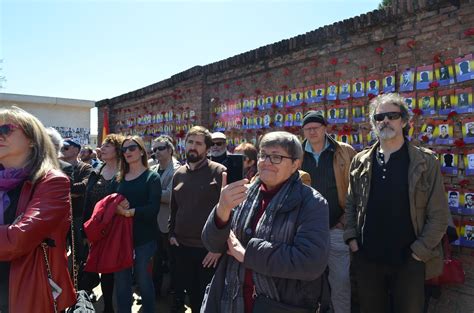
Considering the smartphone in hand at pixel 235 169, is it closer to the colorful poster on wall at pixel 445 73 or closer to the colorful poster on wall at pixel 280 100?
the colorful poster on wall at pixel 445 73

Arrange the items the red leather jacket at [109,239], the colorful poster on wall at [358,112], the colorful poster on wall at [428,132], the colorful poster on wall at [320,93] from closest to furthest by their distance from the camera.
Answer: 1. the red leather jacket at [109,239]
2. the colorful poster on wall at [428,132]
3. the colorful poster on wall at [358,112]
4. the colorful poster on wall at [320,93]

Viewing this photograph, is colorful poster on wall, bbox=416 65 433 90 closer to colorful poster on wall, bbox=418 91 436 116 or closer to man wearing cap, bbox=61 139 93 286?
colorful poster on wall, bbox=418 91 436 116

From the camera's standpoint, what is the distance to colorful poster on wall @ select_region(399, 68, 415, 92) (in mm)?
3928

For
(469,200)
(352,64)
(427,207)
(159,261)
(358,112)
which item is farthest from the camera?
(159,261)

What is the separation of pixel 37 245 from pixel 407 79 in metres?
3.85

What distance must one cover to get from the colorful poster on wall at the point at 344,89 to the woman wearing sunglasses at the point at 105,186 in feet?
9.27

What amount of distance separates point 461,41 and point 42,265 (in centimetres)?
403

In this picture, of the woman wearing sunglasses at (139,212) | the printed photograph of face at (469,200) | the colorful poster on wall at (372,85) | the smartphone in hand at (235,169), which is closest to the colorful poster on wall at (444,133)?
the printed photograph of face at (469,200)

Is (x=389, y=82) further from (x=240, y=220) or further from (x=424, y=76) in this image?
(x=240, y=220)

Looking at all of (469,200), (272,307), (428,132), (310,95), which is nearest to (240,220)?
(272,307)

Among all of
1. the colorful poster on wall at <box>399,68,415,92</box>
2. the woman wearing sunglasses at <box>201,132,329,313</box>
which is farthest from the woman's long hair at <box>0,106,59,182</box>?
the colorful poster on wall at <box>399,68,415,92</box>

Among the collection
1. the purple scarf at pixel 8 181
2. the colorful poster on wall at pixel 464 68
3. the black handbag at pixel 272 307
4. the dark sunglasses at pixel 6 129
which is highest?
the colorful poster on wall at pixel 464 68

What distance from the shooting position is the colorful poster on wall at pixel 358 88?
4438mm

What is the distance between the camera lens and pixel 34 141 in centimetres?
221
